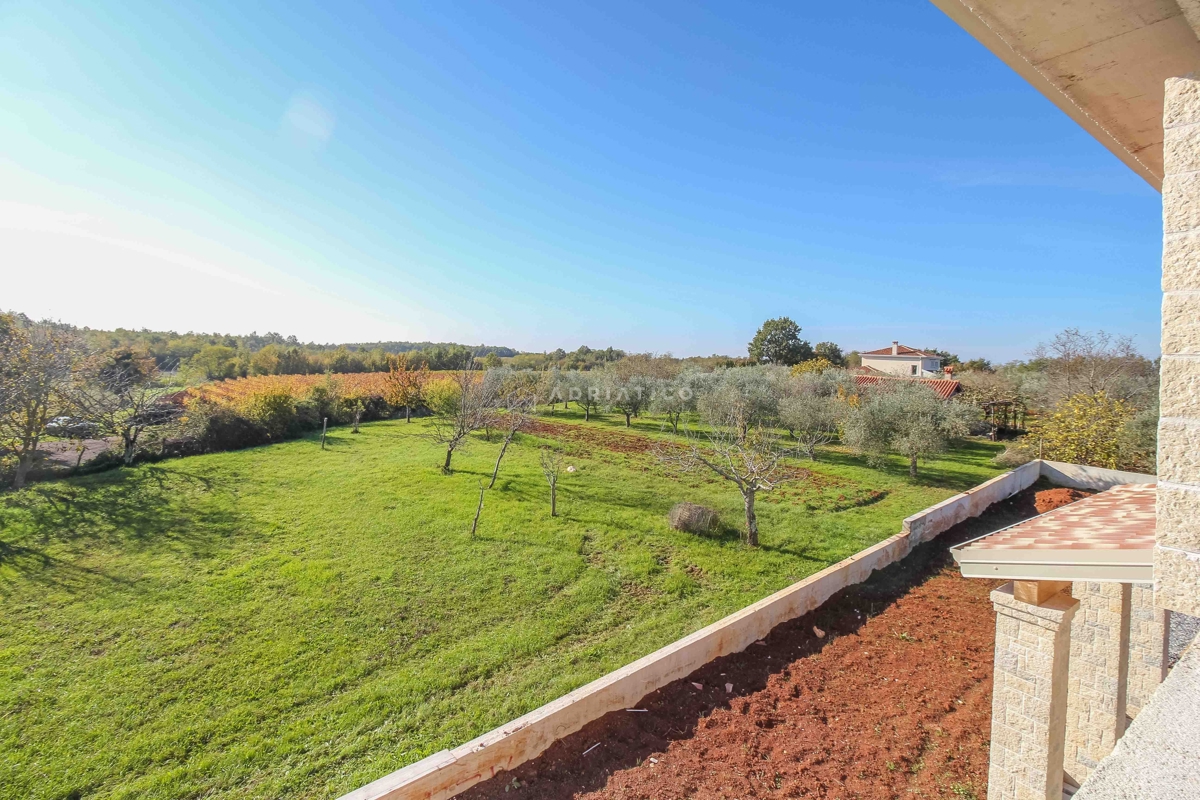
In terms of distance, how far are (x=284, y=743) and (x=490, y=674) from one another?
1.67 meters

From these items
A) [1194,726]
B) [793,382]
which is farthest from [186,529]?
[793,382]

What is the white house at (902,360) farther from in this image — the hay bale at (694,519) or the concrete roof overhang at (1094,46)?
the concrete roof overhang at (1094,46)

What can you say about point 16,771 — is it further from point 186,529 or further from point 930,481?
point 930,481

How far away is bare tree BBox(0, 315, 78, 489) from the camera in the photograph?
9352mm

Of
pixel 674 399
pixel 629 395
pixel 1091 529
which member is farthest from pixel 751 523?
pixel 629 395

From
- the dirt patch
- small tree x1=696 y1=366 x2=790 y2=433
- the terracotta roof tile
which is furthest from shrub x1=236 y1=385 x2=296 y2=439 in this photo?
the dirt patch

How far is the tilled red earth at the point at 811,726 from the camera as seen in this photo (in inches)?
126

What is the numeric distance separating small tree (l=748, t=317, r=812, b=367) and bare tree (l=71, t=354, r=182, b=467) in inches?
1529

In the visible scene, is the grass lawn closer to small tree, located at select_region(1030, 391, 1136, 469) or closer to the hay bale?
the hay bale

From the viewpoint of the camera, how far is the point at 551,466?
11.5 m

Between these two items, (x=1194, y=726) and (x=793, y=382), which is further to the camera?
(x=793, y=382)

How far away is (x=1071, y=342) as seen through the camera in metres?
18.6

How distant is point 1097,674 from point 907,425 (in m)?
10.5

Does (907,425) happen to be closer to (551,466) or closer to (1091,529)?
(551,466)
